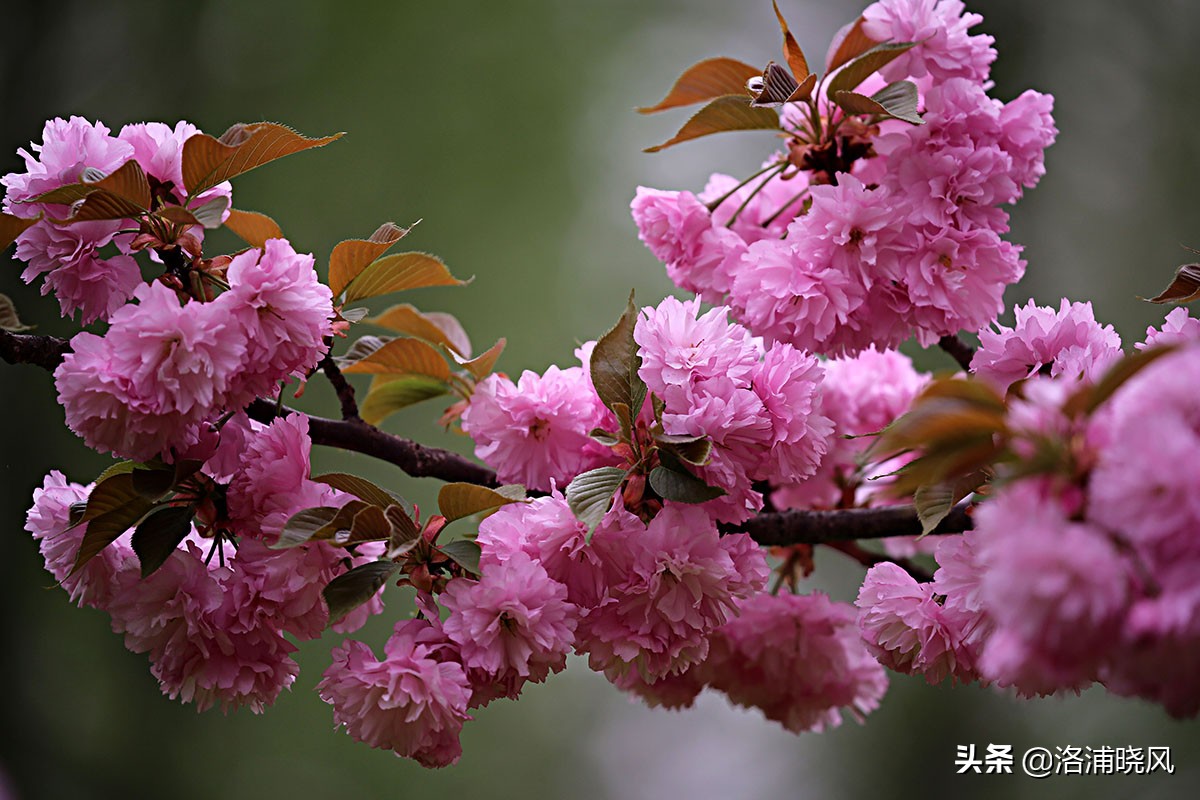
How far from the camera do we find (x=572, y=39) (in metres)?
3.14

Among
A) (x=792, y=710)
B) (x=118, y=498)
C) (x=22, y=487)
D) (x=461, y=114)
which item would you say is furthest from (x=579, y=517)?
(x=461, y=114)

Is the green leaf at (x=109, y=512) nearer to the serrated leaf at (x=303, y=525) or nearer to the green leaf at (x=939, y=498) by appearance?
→ the serrated leaf at (x=303, y=525)

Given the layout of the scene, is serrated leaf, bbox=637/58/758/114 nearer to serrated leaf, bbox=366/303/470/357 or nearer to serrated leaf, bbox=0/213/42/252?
serrated leaf, bbox=366/303/470/357

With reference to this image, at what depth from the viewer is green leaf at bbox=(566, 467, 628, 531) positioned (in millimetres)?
570

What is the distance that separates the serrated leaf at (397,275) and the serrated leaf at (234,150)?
9cm

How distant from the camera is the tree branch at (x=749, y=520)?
674 mm

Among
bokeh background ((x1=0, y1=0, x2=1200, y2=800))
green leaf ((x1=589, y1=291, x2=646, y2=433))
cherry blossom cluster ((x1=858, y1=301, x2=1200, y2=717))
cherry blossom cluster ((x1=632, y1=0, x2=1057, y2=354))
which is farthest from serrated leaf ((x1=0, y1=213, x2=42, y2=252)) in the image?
bokeh background ((x1=0, y1=0, x2=1200, y2=800))

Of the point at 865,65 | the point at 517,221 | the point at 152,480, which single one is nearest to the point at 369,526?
the point at 152,480

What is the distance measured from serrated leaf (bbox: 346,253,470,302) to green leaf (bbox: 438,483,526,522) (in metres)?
0.14

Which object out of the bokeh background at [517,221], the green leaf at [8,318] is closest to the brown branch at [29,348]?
the green leaf at [8,318]

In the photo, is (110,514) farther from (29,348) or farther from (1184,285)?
(1184,285)

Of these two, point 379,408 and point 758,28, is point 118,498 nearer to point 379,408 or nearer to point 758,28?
point 379,408

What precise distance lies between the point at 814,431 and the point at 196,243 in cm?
39

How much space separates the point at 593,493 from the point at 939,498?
0.20 metres
